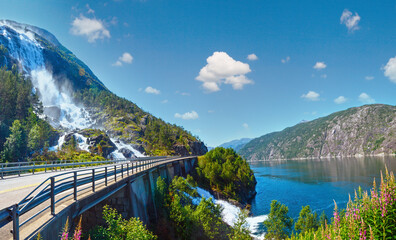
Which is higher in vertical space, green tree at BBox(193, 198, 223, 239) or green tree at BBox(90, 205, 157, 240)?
green tree at BBox(90, 205, 157, 240)

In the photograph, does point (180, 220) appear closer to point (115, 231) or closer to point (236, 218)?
point (236, 218)

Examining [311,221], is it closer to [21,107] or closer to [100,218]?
[100,218]

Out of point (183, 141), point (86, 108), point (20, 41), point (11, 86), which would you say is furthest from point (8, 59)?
point (183, 141)

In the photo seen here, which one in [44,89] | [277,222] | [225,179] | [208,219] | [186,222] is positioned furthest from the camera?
[44,89]

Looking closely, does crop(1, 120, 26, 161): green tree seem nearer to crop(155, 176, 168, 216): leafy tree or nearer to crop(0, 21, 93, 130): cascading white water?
crop(155, 176, 168, 216): leafy tree

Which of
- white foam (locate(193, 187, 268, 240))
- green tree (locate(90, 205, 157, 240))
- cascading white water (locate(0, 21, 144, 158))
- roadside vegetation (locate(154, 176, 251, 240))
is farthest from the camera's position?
cascading white water (locate(0, 21, 144, 158))

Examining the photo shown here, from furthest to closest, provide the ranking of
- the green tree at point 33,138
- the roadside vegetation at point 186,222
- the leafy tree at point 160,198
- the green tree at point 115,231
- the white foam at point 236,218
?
the green tree at point 33,138 < the white foam at point 236,218 < the leafy tree at point 160,198 < the roadside vegetation at point 186,222 < the green tree at point 115,231

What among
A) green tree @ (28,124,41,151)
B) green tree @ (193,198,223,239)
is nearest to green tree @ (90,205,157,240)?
green tree @ (193,198,223,239)

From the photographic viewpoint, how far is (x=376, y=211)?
9906 millimetres

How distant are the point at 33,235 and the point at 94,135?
117m

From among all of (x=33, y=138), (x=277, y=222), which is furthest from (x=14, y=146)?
(x=277, y=222)

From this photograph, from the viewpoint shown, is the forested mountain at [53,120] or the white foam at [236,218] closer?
the white foam at [236,218]

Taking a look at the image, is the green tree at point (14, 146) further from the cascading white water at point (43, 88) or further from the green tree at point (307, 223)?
the cascading white water at point (43, 88)

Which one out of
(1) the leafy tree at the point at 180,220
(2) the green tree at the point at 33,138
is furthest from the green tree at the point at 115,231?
(2) the green tree at the point at 33,138
